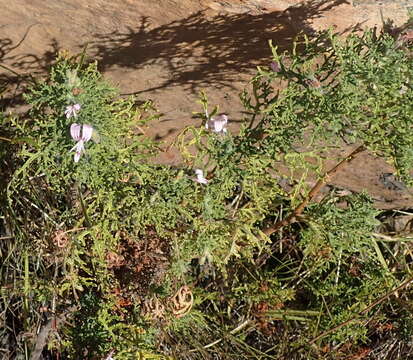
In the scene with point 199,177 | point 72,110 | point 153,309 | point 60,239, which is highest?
point 72,110

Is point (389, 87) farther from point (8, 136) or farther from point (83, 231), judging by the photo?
point (8, 136)

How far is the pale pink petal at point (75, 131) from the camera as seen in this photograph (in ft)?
4.74

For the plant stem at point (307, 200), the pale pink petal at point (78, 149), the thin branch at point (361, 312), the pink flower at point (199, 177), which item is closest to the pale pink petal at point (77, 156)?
the pale pink petal at point (78, 149)

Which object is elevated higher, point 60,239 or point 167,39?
point 167,39

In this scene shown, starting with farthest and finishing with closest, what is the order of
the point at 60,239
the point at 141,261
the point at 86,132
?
the point at 141,261 → the point at 60,239 → the point at 86,132

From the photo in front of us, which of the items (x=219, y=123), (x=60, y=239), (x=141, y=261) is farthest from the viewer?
(x=141, y=261)

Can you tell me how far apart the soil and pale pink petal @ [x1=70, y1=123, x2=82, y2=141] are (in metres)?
0.46

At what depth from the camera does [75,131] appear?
4.74 feet

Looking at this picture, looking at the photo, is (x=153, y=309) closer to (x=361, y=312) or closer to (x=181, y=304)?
(x=181, y=304)

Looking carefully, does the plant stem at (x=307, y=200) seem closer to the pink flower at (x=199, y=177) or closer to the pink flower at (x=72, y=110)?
the pink flower at (x=199, y=177)

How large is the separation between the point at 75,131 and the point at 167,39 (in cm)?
54

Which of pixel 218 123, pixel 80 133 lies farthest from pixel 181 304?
pixel 80 133

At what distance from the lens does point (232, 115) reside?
6.63ft

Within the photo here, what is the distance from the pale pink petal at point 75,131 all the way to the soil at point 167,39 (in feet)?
1.52
